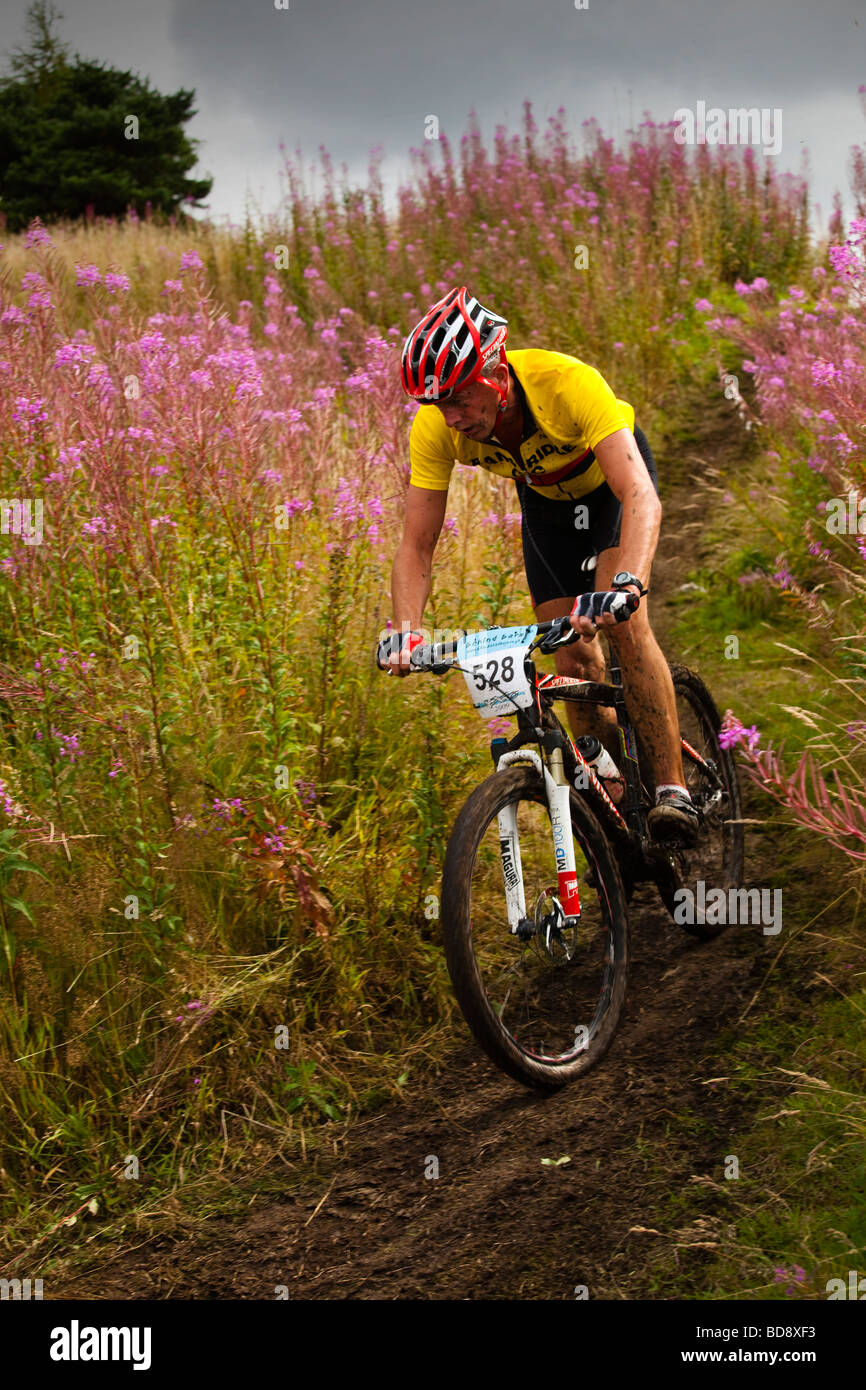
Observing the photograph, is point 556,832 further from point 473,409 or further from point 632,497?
point 473,409

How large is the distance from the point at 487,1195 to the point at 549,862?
1.73m

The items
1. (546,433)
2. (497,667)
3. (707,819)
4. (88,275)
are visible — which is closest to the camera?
(497,667)

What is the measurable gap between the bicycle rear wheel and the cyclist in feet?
1.27

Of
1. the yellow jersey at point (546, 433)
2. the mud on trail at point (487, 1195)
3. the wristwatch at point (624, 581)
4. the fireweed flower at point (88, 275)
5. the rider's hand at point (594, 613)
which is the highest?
the fireweed flower at point (88, 275)

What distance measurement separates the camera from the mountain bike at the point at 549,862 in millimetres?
3223

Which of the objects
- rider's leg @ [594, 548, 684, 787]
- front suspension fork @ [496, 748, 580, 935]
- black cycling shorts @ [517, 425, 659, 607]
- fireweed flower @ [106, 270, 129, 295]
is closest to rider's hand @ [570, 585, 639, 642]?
front suspension fork @ [496, 748, 580, 935]

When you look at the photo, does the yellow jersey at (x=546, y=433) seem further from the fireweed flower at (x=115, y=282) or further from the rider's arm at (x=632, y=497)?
the fireweed flower at (x=115, y=282)

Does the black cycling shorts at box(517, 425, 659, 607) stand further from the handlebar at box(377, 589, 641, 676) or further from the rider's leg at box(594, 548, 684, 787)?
the handlebar at box(377, 589, 641, 676)

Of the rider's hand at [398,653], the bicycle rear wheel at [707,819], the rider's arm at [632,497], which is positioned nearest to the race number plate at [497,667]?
the rider's hand at [398,653]

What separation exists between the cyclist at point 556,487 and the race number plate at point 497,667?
20 centimetres

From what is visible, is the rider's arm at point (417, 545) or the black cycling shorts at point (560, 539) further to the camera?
the black cycling shorts at point (560, 539)

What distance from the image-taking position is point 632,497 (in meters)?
3.48

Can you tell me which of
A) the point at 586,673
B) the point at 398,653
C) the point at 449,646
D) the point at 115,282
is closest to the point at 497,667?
the point at 449,646
